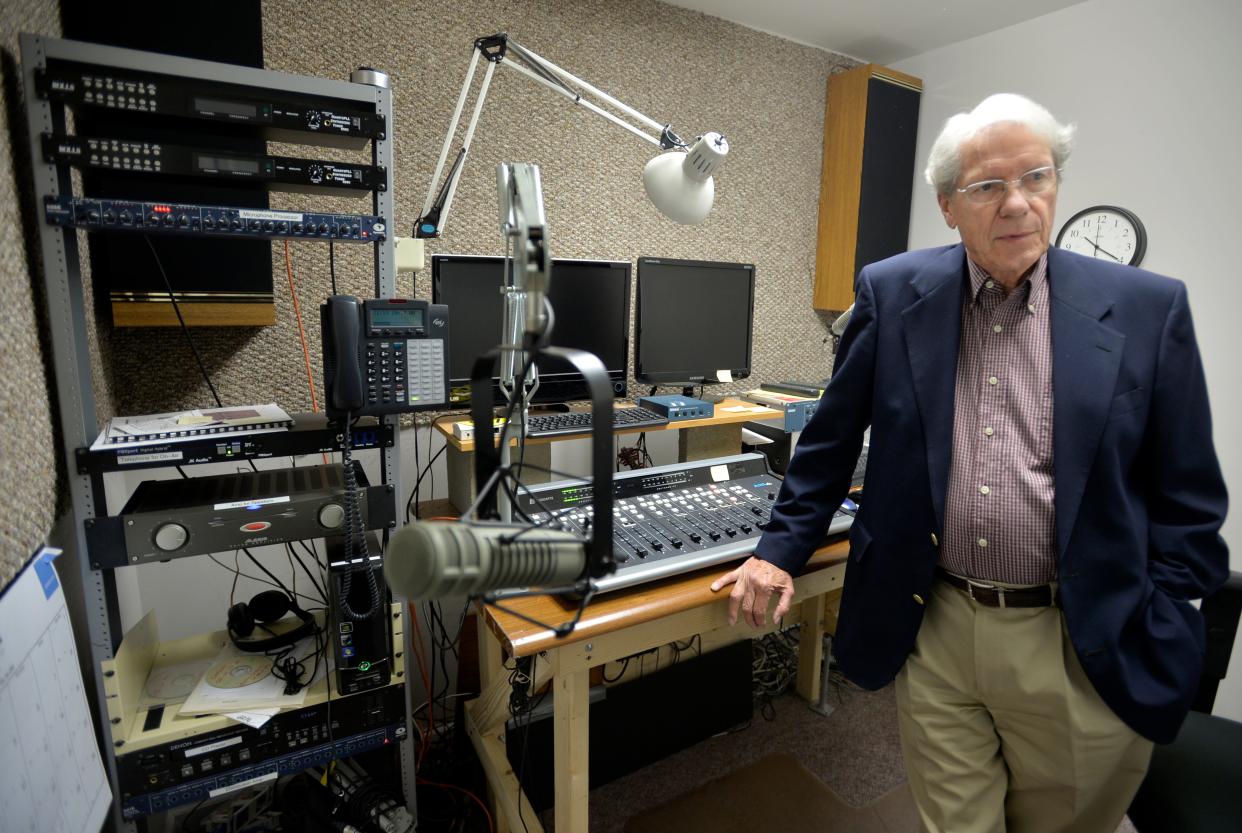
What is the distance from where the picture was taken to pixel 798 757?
1.97m

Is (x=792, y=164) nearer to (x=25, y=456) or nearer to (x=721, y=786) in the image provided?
(x=721, y=786)

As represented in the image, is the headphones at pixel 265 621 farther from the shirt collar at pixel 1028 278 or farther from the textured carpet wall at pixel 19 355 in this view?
the shirt collar at pixel 1028 278

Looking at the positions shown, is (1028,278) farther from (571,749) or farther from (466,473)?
(466,473)

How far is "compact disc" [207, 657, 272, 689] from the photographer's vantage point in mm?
1346

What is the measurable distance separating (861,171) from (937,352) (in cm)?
190

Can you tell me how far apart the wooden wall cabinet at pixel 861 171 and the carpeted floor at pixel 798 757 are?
1.60 meters

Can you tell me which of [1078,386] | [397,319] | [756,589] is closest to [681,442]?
[756,589]

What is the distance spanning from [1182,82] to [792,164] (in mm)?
1269

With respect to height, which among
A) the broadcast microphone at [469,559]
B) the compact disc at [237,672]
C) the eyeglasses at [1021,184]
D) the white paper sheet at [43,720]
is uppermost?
the eyeglasses at [1021,184]

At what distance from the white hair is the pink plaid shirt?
0.17m

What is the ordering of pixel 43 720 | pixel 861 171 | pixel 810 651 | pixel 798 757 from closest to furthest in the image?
pixel 43 720 < pixel 798 757 < pixel 810 651 < pixel 861 171

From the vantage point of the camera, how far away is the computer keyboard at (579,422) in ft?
5.28

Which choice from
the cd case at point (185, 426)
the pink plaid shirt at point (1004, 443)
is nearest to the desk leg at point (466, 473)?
the cd case at point (185, 426)

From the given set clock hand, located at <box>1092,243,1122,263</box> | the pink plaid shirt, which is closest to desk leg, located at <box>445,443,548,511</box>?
the pink plaid shirt
